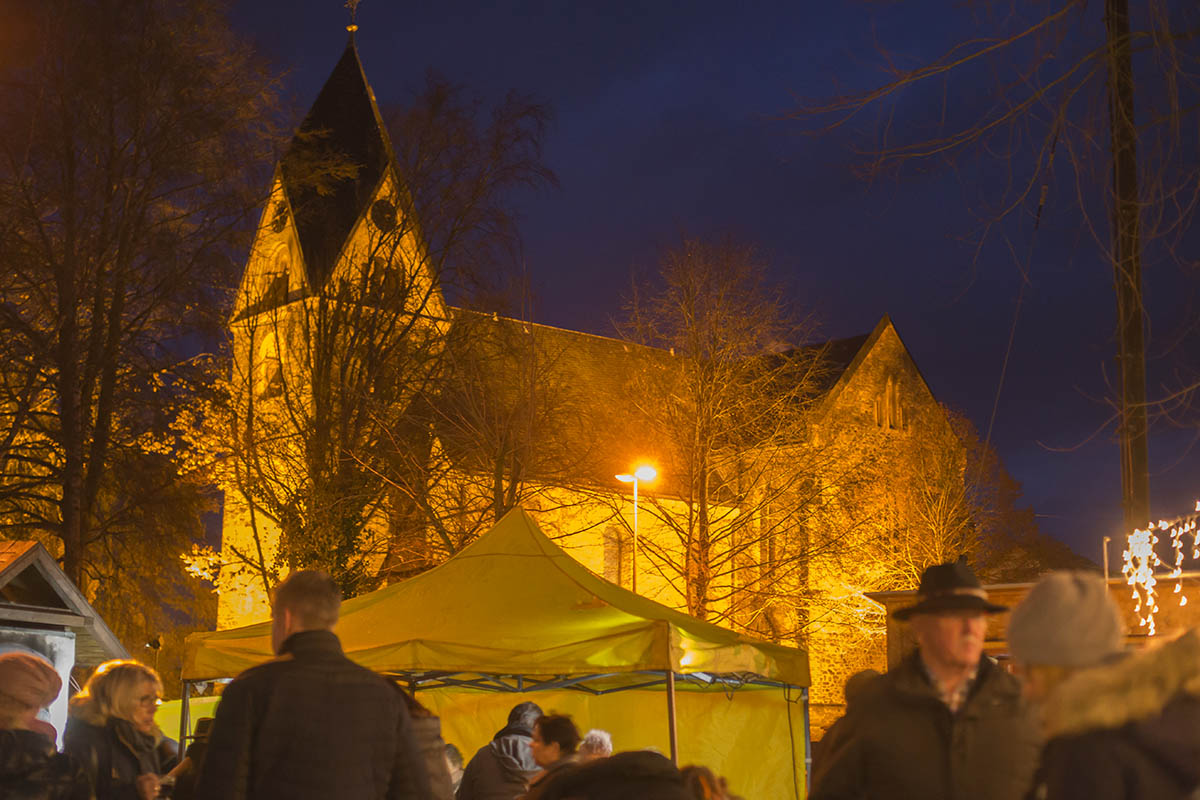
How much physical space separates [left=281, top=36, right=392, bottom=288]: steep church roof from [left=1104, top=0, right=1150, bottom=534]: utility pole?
2120cm

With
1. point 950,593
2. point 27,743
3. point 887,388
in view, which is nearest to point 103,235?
point 27,743

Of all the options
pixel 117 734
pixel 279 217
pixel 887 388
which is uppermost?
pixel 887 388

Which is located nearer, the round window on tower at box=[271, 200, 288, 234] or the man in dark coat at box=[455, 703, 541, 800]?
the man in dark coat at box=[455, 703, 541, 800]

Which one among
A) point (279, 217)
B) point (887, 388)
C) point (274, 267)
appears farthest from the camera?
point (887, 388)

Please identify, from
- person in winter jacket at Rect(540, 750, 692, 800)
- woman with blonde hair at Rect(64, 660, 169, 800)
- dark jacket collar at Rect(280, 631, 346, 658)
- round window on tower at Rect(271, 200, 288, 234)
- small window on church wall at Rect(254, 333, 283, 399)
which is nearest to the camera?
person in winter jacket at Rect(540, 750, 692, 800)

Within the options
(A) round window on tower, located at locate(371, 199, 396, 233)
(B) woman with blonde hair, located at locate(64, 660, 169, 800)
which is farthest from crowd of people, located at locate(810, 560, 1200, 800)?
(A) round window on tower, located at locate(371, 199, 396, 233)

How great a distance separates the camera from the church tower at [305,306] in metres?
28.8

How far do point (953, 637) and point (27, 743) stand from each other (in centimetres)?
310

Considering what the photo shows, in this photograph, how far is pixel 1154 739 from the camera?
2.71 metres

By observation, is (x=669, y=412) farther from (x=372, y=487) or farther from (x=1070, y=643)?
(x=1070, y=643)

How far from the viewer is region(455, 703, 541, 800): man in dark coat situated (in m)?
7.91

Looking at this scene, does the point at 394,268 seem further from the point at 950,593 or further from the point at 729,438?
the point at 950,593

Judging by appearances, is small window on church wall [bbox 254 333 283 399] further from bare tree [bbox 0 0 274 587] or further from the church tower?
bare tree [bbox 0 0 274 587]

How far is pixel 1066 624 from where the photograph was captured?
3.04m
